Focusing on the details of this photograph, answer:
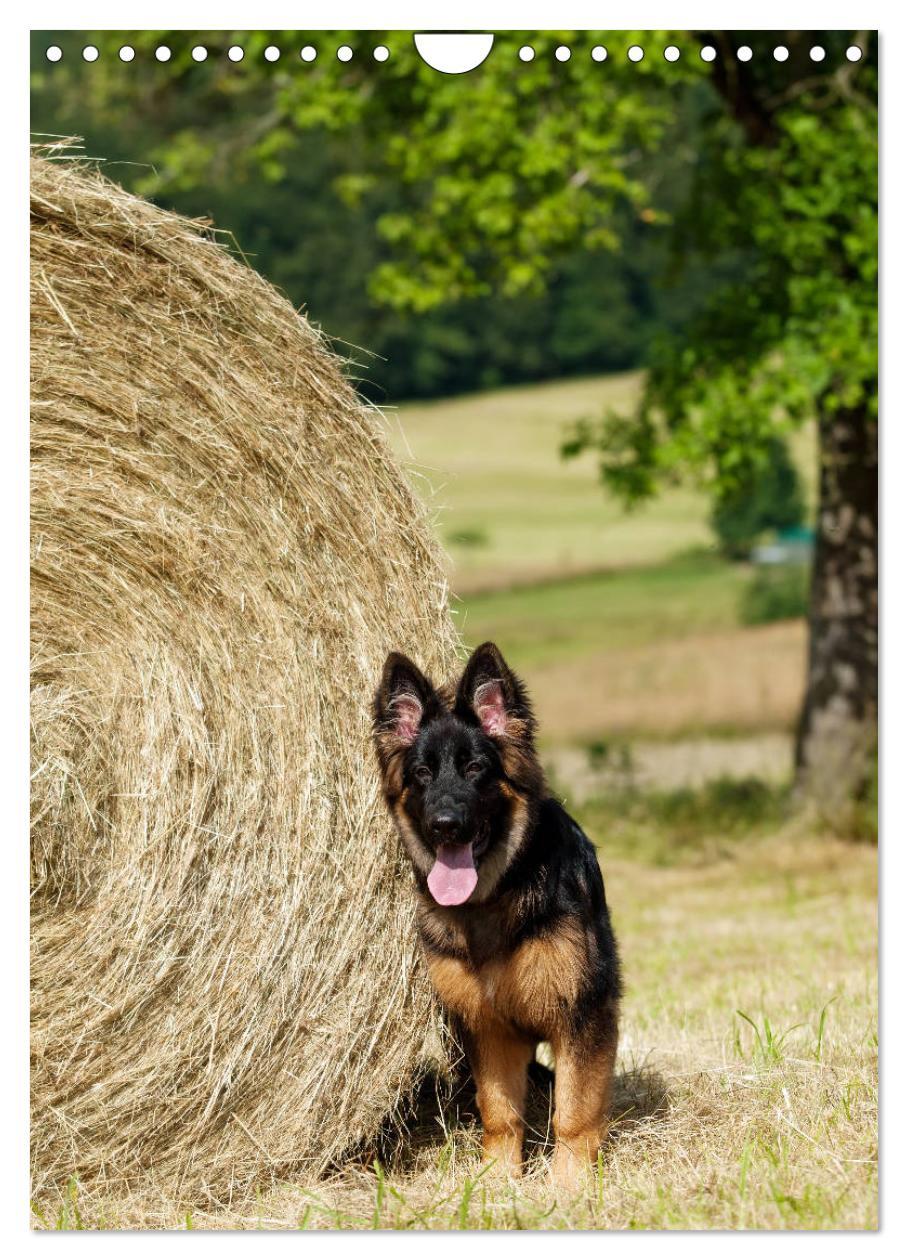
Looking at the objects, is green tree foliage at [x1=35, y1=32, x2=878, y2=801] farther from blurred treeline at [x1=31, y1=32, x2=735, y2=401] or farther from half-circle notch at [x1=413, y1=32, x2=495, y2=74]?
half-circle notch at [x1=413, y1=32, x2=495, y2=74]


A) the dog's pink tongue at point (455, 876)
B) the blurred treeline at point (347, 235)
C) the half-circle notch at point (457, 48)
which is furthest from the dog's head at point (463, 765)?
the blurred treeline at point (347, 235)

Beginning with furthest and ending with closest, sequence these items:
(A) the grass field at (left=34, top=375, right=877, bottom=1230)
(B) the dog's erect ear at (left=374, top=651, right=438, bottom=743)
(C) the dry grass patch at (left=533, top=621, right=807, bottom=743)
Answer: (C) the dry grass patch at (left=533, top=621, right=807, bottom=743) < (B) the dog's erect ear at (left=374, top=651, right=438, bottom=743) < (A) the grass field at (left=34, top=375, right=877, bottom=1230)

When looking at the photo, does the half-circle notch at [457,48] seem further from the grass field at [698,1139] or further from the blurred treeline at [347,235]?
the blurred treeline at [347,235]

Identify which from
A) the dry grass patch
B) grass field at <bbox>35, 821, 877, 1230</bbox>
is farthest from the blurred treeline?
grass field at <bbox>35, 821, 877, 1230</bbox>

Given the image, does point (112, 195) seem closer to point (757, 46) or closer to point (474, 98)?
point (474, 98)

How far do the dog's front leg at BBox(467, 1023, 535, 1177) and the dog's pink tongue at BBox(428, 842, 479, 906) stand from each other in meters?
0.50

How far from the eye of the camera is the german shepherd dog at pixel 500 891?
13.6 ft

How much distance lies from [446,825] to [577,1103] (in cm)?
95

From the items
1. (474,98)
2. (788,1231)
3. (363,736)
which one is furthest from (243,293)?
(474,98)

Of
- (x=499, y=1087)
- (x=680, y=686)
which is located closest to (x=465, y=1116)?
(x=499, y=1087)

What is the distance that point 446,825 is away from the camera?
3.97 m

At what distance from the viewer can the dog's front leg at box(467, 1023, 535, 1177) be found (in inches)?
172
